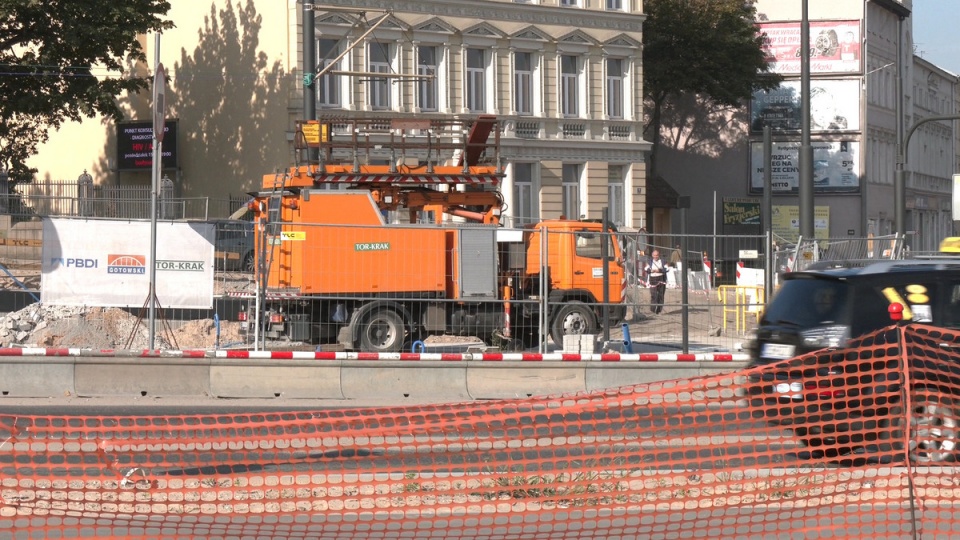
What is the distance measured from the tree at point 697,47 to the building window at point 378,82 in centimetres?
1512

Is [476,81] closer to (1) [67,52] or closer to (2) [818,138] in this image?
(1) [67,52]

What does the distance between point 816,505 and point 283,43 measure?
3471cm

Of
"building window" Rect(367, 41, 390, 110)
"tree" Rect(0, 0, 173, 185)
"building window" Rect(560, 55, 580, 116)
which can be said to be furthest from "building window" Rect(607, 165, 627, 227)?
"tree" Rect(0, 0, 173, 185)

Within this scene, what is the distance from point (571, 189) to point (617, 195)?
86.9 inches

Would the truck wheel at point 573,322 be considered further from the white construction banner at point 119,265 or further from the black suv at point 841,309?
the black suv at point 841,309

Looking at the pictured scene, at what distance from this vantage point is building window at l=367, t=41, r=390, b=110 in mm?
41656

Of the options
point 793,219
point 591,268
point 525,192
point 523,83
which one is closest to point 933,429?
point 591,268

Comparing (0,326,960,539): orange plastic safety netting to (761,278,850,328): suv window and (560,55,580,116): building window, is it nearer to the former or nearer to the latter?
(761,278,850,328): suv window

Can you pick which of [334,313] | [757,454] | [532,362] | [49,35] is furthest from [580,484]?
[49,35]

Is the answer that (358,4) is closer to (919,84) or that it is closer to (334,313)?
(334,313)

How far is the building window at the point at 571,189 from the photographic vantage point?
45.7 metres

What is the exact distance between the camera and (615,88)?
47.0 metres

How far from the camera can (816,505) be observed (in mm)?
7918

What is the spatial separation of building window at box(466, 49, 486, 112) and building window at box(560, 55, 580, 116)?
9.77ft
